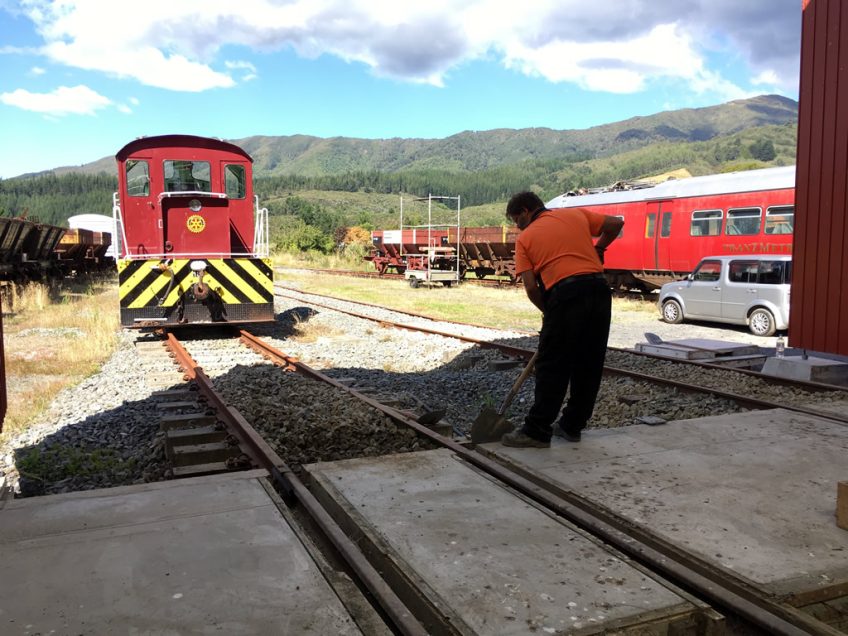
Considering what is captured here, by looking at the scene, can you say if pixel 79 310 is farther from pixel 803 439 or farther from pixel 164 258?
pixel 803 439

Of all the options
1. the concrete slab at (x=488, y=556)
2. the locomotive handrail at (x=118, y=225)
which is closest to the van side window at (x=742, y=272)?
the concrete slab at (x=488, y=556)

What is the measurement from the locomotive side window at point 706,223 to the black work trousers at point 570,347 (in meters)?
14.6

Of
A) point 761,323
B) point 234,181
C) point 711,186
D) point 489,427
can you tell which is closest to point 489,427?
point 489,427

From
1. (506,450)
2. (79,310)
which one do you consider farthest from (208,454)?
(79,310)

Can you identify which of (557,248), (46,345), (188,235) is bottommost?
(46,345)

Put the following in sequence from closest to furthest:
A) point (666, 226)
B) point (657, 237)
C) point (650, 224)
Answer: point (666, 226), point (657, 237), point (650, 224)

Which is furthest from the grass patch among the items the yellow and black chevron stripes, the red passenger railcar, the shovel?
the red passenger railcar

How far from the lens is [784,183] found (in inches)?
613

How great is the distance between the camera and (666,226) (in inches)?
738

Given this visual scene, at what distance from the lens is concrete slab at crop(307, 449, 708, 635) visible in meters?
2.44

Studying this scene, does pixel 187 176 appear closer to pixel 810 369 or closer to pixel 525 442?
pixel 525 442

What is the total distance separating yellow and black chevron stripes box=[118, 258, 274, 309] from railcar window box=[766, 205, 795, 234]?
1210 centimetres

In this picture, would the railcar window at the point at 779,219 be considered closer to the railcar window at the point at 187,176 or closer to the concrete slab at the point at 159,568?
the railcar window at the point at 187,176

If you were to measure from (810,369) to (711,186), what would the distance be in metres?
10.9
